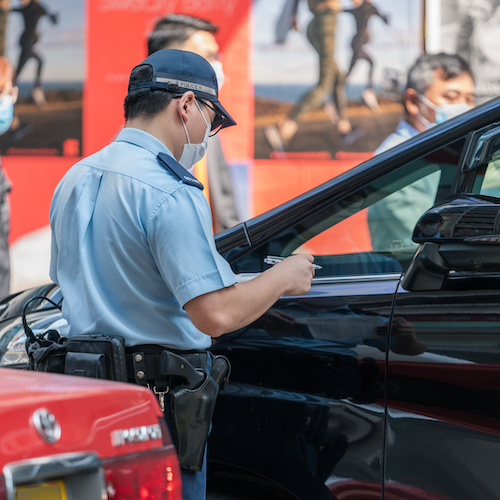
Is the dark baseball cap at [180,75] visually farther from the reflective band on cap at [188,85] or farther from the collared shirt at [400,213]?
the collared shirt at [400,213]

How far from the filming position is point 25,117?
641cm

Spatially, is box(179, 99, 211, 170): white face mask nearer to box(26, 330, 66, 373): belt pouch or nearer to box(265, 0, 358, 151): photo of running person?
box(26, 330, 66, 373): belt pouch

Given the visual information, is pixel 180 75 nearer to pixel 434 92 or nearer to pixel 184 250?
pixel 184 250

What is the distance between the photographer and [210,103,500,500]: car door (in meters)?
1.69

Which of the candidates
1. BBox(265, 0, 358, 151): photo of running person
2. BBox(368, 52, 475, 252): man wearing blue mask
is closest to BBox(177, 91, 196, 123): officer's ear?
BBox(368, 52, 475, 252): man wearing blue mask

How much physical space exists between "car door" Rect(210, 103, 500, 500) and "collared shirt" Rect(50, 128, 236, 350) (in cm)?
30

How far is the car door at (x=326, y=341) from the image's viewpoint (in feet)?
5.56

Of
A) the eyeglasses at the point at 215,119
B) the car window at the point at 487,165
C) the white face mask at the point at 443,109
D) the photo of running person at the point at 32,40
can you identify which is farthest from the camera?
the photo of running person at the point at 32,40

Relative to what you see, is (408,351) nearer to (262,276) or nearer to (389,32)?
(262,276)

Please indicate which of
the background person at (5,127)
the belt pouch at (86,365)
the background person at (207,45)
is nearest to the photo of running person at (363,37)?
the background person at (207,45)

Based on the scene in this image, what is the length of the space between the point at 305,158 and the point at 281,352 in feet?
15.3

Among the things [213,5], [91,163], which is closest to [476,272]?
[91,163]

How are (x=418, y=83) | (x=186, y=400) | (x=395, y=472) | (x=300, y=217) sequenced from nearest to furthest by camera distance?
(x=186, y=400)
(x=395, y=472)
(x=300, y=217)
(x=418, y=83)

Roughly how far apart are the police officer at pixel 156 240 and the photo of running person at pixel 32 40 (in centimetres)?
516
